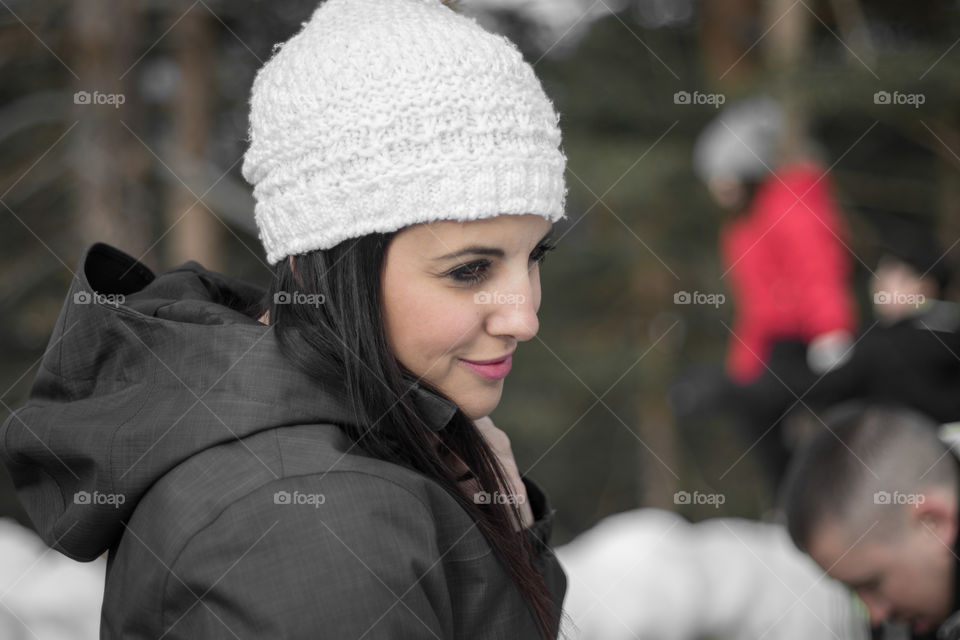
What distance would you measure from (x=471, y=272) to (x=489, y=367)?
0.55ft

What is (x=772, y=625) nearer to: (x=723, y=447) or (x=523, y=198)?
(x=523, y=198)

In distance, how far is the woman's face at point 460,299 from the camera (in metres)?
1.40

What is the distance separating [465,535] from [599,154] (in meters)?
5.38

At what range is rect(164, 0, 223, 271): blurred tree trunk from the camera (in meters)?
5.74

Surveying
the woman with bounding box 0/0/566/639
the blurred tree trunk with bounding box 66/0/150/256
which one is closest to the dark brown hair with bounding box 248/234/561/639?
the woman with bounding box 0/0/566/639

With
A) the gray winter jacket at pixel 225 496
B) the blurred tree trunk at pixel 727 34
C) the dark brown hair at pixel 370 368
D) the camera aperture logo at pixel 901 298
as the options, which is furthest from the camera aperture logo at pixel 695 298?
the gray winter jacket at pixel 225 496

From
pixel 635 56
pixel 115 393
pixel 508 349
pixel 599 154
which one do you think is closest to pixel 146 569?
pixel 115 393

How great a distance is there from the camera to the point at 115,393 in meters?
1.35

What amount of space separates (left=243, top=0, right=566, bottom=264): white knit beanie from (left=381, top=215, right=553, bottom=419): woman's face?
0.11 ft

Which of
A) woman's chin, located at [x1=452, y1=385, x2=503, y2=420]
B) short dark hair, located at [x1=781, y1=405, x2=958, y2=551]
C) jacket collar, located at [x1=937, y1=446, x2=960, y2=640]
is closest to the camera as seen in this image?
woman's chin, located at [x1=452, y1=385, x2=503, y2=420]

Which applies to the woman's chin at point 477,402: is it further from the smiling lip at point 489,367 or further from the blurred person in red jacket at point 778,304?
the blurred person in red jacket at point 778,304

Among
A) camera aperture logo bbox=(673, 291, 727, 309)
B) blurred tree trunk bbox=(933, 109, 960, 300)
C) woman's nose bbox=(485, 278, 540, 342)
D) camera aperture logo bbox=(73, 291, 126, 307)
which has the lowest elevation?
camera aperture logo bbox=(673, 291, 727, 309)

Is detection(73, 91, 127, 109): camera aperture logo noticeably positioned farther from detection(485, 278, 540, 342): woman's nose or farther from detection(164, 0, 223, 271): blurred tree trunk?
detection(485, 278, 540, 342): woman's nose

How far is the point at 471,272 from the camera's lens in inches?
55.6
